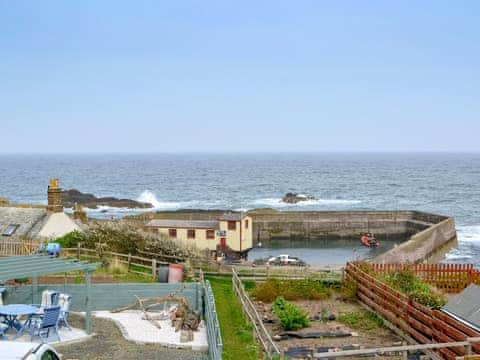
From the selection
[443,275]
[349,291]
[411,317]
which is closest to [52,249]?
[349,291]

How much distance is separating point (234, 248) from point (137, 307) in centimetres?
2784

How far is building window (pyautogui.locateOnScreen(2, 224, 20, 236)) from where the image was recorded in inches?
1246

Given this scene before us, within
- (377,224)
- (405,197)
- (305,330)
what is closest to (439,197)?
(405,197)

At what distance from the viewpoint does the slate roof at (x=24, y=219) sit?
104ft

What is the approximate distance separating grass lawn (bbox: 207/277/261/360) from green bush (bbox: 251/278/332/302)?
0.98 metres

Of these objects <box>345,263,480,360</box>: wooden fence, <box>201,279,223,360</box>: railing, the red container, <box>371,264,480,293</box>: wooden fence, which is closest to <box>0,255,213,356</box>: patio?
<box>201,279,223,360</box>: railing

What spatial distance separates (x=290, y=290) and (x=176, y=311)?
21.7 ft

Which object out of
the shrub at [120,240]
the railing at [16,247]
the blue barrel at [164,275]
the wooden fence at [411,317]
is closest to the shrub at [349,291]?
the wooden fence at [411,317]

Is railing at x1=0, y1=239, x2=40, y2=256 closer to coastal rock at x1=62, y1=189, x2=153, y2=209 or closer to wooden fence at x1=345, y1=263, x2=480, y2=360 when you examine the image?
wooden fence at x1=345, y1=263, x2=480, y2=360

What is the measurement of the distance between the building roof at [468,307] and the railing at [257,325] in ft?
14.7

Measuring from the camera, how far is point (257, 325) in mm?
18531

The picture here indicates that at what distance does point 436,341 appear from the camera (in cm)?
1584

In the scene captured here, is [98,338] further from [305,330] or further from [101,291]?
[305,330]

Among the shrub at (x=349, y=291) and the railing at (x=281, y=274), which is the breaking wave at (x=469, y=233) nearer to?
the railing at (x=281, y=274)
